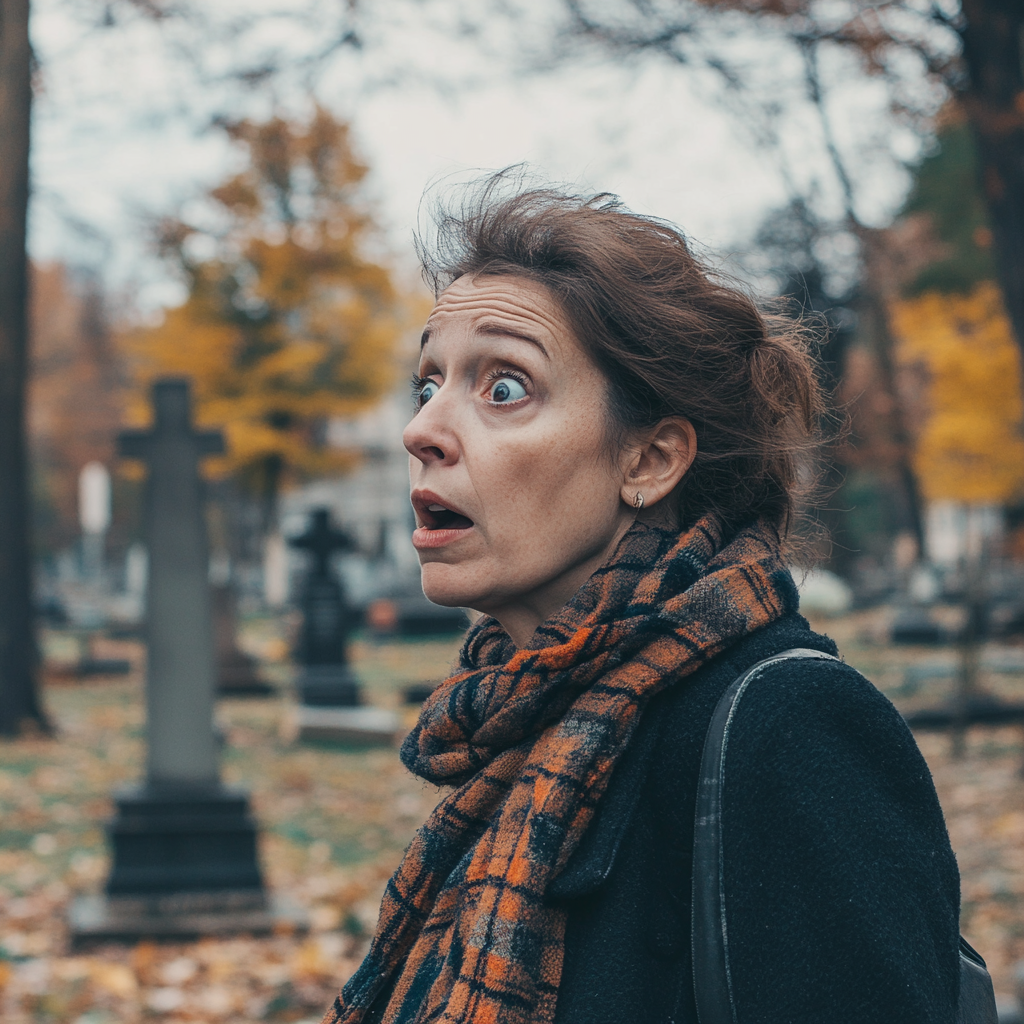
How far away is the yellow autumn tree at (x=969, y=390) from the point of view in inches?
969

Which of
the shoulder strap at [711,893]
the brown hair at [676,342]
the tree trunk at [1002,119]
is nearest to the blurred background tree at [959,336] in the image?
the tree trunk at [1002,119]

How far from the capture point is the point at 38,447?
49.3 meters

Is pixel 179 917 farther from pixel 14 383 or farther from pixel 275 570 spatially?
pixel 275 570

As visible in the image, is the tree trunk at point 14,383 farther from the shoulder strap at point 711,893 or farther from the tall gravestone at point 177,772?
the shoulder strap at point 711,893

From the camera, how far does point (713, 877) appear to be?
1261 mm

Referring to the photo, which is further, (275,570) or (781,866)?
(275,570)

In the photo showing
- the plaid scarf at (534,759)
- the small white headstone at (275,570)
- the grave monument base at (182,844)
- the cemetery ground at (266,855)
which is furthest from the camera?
the small white headstone at (275,570)

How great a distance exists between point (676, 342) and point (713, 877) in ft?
2.47

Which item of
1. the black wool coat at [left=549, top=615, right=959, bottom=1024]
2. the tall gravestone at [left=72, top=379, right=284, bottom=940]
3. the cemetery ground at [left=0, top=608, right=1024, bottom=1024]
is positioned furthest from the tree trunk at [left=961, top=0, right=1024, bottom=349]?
the black wool coat at [left=549, top=615, right=959, bottom=1024]

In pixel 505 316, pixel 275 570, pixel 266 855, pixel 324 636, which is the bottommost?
pixel 275 570

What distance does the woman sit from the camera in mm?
1262

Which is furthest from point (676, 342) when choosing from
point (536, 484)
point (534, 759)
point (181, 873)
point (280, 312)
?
point (280, 312)

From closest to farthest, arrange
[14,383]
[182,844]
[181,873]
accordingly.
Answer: [181,873], [182,844], [14,383]

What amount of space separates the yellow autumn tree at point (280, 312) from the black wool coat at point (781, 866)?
1224 inches
